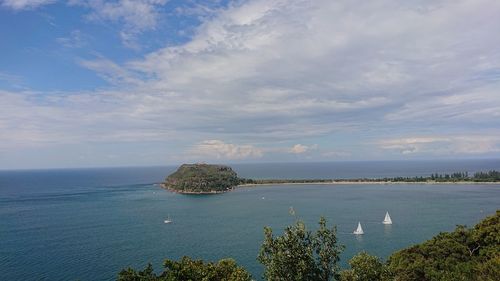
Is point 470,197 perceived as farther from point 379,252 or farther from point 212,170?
point 212,170

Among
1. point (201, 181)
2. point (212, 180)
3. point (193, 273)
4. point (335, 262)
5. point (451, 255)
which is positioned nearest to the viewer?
point (335, 262)

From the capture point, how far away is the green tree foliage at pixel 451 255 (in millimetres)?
29969

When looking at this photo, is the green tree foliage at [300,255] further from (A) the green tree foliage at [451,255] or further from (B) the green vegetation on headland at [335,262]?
(A) the green tree foliage at [451,255]

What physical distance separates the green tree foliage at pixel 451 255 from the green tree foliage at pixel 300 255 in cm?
1389

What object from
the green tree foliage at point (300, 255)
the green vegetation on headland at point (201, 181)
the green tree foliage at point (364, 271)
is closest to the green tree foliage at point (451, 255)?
the green tree foliage at point (364, 271)

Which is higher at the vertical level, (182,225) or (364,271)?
(364,271)

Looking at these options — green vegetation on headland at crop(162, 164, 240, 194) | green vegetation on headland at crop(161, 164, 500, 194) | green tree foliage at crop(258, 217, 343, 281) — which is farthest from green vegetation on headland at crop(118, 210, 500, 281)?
green vegetation on headland at crop(162, 164, 240, 194)

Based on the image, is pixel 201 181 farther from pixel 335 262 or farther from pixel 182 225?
pixel 335 262

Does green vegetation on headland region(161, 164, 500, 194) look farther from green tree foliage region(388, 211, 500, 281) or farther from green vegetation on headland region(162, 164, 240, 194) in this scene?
green tree foliage region(388, 211, 500, 281)

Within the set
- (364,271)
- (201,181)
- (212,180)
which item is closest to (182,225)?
(364,271)

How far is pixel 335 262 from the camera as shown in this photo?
55.6 ft

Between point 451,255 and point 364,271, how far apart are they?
2001cm

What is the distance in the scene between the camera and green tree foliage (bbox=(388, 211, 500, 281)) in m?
30.0

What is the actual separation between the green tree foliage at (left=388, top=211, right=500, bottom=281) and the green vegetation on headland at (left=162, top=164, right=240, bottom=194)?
13299 centimetres
